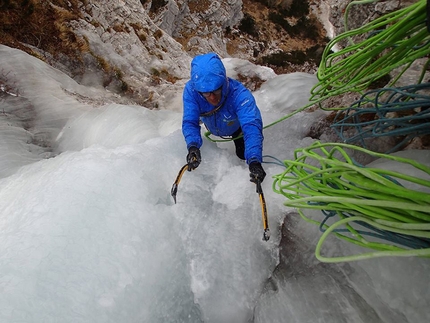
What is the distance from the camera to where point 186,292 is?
6.48 feet

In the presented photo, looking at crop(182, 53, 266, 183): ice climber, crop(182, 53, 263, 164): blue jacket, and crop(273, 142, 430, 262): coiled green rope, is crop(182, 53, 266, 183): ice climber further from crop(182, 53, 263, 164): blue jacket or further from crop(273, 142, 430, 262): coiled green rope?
crop(273, 142, 430, 262): coiled green rope

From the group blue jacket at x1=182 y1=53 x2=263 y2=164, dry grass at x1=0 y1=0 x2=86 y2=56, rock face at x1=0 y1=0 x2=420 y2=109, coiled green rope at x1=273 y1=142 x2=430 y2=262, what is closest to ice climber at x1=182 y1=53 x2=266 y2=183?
blue jacket at x1=182 y1=53 x2=263 y2=164

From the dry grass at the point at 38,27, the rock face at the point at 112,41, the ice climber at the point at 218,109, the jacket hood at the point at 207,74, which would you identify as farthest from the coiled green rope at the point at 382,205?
the dry grass at the point at 38,27

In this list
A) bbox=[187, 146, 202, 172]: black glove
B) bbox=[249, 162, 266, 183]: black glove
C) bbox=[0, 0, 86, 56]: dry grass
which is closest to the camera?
bbox=[249, 162, 266, 183]: black glove

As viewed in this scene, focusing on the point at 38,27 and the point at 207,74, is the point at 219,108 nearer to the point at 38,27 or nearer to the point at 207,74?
the point at 207,74

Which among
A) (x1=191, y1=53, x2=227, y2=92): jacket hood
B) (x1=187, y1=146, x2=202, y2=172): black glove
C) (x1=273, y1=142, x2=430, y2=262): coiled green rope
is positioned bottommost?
(x1=187, y1=146, x2=202, y2=172): black glove

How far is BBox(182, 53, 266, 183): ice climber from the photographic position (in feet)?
7.48

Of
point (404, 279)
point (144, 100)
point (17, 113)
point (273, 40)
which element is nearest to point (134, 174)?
point (404, 279)

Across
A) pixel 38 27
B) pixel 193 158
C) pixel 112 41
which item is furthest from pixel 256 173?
pixel 112 41

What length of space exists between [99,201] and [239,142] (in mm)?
1545

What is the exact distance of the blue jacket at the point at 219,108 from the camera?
7.50 feet

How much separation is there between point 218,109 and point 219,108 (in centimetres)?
1

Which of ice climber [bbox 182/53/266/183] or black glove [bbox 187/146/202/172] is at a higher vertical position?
ice climber [bbox 182/53/266/183]

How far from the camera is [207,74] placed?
7.40ft
